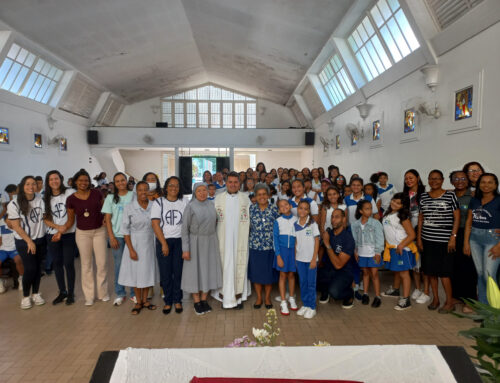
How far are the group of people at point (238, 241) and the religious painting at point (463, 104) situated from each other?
1.43m

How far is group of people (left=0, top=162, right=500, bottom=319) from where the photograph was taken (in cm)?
377

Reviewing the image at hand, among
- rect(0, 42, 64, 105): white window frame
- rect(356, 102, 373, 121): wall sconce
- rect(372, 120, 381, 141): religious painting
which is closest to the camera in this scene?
rect(372, 120, 381, 141): religious painting

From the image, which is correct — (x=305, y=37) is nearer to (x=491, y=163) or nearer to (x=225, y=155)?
(x=491, y=163)

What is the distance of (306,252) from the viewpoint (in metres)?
3.78

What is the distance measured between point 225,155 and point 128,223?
12.8 m

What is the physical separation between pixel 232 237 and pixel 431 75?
433 cm

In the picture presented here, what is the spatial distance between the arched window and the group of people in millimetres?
12842

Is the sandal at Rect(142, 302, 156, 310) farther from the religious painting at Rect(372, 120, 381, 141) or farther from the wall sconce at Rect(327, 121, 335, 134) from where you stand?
the wall sconce at Rect(327, 121, 335, 134)

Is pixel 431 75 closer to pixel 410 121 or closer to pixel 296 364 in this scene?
pixel 410 121

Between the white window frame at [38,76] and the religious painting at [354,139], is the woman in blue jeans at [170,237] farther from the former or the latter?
the white window frame at [38,76]

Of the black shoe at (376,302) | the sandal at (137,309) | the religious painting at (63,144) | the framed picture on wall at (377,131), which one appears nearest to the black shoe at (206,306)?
the sandal at (137,309)

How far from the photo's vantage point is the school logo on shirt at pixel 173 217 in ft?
12.5

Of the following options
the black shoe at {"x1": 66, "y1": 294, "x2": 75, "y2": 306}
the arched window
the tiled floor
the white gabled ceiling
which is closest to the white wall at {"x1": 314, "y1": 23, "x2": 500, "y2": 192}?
the white gabled ceiling

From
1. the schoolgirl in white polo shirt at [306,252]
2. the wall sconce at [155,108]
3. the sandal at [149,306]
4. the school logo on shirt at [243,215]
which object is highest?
the wall sconce at [155,108]
